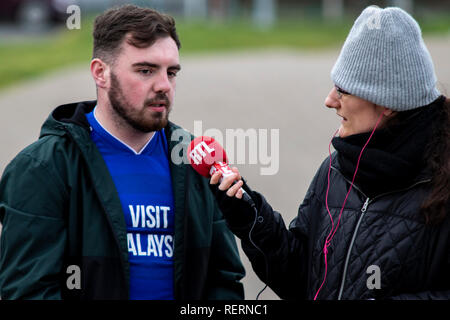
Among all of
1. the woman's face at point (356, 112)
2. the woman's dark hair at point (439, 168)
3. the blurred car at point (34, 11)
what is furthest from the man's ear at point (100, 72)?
the blurred car at point (34, 11)

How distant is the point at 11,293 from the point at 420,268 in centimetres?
162

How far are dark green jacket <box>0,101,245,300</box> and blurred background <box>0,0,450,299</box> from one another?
1.29 metres

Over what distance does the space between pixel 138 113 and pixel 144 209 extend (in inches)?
16.6

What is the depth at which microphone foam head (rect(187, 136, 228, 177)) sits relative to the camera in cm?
290

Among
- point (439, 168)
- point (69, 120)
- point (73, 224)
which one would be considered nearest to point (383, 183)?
point (439, 168)

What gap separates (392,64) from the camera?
2.75 m

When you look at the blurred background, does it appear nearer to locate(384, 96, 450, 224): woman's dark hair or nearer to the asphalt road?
the asphalt road

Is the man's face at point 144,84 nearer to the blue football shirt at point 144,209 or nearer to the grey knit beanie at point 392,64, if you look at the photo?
the blue football shirt at point 144,209

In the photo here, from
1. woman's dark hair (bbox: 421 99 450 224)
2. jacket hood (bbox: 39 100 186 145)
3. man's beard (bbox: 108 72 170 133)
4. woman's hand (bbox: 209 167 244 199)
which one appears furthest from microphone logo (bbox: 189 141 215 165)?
woman's dark hair (bbox: 421 99 450 224)

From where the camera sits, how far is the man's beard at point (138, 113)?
3.10m

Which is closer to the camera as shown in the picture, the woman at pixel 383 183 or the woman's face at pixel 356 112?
the woman at pixel 383 183

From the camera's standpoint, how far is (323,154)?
925cm

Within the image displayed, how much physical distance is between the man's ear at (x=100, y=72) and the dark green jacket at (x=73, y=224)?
0.56 ft

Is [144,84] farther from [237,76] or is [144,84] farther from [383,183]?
[237,76]
